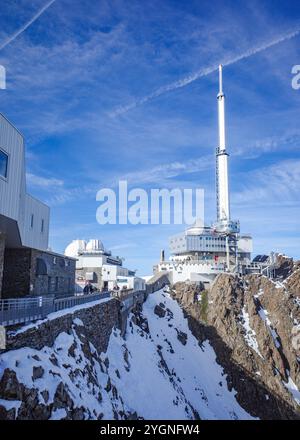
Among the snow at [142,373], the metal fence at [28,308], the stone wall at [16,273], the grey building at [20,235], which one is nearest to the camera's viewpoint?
the metal fence at [28,308]

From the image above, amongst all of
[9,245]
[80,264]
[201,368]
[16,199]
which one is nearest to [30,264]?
[9,245]

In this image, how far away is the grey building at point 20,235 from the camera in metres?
19.2

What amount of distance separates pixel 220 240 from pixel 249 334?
27024 millimetres

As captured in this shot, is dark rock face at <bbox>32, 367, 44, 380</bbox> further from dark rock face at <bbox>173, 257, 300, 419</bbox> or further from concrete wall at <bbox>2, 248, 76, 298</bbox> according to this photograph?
dark rock face at <bbox>173, 257, 300, 419</bbox>

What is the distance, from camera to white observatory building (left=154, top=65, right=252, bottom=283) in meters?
77.9

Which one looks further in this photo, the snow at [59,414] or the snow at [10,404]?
the snow at [59,414]

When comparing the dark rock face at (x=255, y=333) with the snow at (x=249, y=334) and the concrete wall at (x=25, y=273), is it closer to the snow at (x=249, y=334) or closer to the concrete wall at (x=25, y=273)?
the snow at (x=249, y=334)

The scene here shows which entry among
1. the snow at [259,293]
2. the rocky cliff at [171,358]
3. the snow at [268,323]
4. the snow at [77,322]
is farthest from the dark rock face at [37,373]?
the snow at [259,293]

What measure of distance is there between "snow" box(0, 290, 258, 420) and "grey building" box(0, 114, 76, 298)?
6.93 m

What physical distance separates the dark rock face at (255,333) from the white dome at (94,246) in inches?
657

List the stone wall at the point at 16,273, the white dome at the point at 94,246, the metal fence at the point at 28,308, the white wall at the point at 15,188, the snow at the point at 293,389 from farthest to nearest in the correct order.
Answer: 1. the white dome at the point at 94,246
2. the snow at the point at 293,389
3. the stone wall at the point at 16,273
4. the white wall at the point at 15,188
5. the metal fence at the point at 28,308

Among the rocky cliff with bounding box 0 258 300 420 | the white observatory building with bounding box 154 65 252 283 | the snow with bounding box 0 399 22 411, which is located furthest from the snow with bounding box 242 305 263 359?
the snow with bounding box 0 399 22 411
